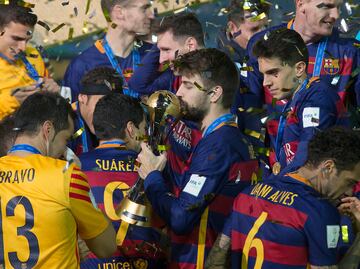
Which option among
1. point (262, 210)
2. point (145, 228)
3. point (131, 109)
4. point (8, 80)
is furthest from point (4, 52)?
point (262, 210)

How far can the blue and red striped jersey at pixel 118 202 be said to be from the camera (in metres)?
6.29

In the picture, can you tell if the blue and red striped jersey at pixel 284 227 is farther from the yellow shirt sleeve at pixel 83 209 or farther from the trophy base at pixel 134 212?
the yellow shirt sleeve at pixel 83 209

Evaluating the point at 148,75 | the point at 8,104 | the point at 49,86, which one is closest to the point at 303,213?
the point at 148,75

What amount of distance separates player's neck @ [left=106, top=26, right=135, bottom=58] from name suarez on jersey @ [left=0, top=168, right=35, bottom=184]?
123 inches

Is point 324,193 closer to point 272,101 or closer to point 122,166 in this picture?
point 122,166

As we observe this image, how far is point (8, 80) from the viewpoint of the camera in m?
7.85

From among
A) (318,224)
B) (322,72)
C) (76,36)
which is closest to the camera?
(318,224)

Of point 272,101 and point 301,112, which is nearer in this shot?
point 301,112

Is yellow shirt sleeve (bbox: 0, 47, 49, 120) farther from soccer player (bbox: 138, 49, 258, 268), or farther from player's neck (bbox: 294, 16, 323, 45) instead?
player's neck (bbox: 294, 16, 323, 45)

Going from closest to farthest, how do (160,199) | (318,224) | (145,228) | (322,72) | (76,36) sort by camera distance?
(318,224)
(160,199)
(145,228)
(322,72)
(76,36)

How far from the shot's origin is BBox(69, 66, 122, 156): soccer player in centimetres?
751

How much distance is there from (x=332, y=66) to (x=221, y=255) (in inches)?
94.1

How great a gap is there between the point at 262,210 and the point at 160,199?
676 mm

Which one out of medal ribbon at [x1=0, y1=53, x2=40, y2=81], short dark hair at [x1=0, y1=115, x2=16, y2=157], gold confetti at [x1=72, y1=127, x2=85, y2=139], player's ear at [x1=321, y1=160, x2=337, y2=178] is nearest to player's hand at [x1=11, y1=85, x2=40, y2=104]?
medal ribbon at [x1=0, y1=53, x2=40, y2=81]
